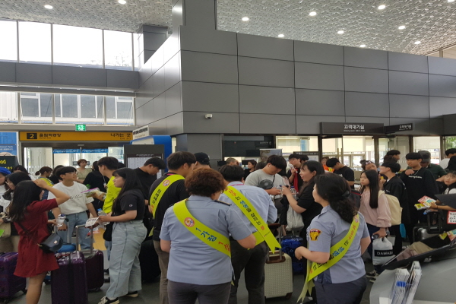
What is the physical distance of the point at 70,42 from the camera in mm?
13562

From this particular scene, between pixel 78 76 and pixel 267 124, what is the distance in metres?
7.93

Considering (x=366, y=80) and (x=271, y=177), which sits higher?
(x=366, y=80)

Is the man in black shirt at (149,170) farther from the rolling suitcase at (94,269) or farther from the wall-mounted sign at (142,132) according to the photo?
the wall-mounted sign at (142,132)

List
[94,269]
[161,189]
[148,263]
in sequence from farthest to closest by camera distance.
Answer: [148,263] → [94,269] → [161,189]

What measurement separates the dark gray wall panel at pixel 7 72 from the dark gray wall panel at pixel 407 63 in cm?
1341

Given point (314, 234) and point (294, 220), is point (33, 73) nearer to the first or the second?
point (294, 220)

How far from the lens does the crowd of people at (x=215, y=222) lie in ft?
6.88

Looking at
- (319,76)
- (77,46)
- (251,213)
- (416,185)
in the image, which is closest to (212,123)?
(319,76)

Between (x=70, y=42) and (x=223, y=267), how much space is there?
1414 cm

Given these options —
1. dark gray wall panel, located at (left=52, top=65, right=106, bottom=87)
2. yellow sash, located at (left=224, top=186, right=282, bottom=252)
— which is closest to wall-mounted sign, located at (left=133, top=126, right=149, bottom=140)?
dark gray wall panel, located at (left=52, top=65, right=106, bottom=87)

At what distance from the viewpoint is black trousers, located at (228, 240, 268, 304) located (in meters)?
2.86

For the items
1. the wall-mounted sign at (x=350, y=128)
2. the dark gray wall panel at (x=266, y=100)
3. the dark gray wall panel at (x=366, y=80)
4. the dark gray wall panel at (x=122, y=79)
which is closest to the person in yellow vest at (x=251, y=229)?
the dark gray wall panel at (x=266, y=100)

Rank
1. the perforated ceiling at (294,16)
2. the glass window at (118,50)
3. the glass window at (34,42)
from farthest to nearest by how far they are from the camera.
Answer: the glass window at (118,50) < the glass window at (34,42) < the perforated ceiling at (294,16)

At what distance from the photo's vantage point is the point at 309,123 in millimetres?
10430
